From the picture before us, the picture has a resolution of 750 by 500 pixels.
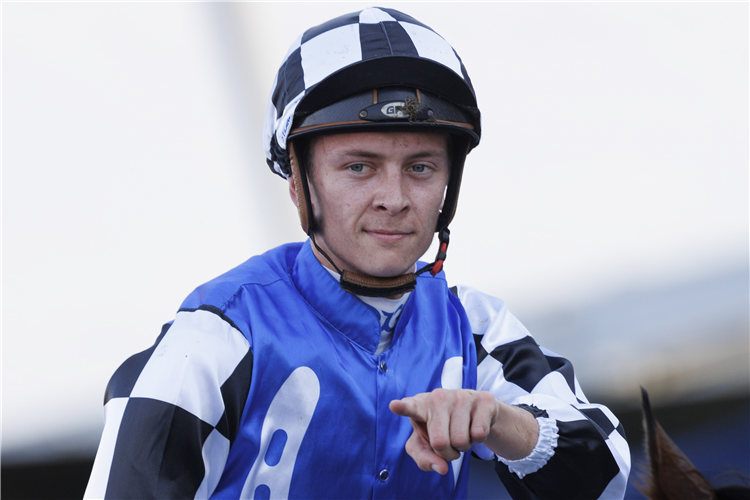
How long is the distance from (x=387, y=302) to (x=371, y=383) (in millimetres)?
218

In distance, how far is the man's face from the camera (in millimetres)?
1377

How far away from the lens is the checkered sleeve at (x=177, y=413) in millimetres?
1091

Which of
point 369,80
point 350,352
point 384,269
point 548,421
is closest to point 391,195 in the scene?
point 384,269

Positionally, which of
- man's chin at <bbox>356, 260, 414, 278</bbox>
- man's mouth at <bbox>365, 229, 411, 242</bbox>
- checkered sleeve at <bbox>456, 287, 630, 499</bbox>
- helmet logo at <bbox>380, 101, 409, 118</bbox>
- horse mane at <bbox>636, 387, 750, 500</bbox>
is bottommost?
horse mane at <bbox>636, 387, 750, 500</bbox>

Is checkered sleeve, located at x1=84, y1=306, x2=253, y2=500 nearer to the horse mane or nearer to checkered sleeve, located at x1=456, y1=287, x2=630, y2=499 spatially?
checkered sleeve, located at x1=456, y1=287, x2=630, y2=499

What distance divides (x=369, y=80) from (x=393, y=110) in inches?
4.3

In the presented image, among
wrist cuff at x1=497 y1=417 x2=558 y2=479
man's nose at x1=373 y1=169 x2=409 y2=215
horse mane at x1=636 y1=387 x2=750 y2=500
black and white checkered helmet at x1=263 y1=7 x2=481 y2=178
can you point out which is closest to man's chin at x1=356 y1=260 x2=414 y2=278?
man's nose at x1=373 y1=169 x2=409 y2=215

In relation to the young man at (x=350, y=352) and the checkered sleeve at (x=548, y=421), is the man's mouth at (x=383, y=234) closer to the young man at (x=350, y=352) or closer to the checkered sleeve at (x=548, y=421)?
the young man at (x=350, y=352)

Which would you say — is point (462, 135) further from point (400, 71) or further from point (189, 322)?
point (189, 322)

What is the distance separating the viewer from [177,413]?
1.11 metres

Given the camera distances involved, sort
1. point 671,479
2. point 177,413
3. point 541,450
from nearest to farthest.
Result: 1. point 177,413
2. point 541,450
3. point 671,479

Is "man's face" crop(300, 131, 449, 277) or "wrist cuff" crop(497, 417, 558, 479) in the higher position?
"man's face" crop(300, 131, 449, 277)

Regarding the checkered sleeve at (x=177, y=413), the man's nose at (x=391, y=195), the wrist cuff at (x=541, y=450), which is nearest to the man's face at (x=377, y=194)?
the man's nose at (x=391, y=195)

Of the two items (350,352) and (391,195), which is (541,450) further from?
(391,195)
